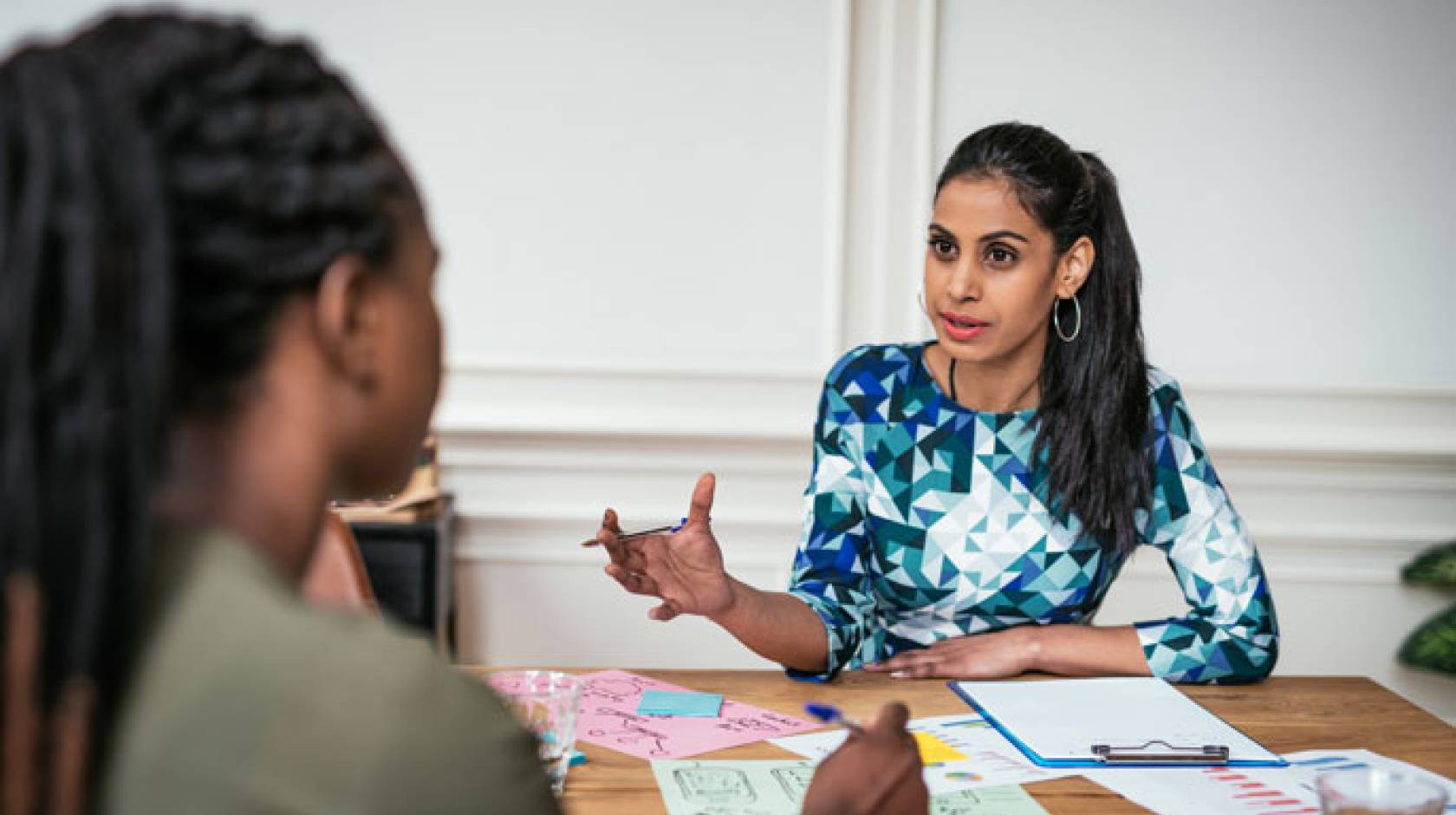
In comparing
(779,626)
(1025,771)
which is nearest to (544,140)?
(779,626)

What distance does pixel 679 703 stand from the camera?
60.1 inches

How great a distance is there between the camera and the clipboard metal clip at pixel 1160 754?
54.1 inches

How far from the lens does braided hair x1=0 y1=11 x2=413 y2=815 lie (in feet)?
2.06

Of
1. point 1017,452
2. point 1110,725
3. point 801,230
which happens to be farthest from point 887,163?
point 1110,725

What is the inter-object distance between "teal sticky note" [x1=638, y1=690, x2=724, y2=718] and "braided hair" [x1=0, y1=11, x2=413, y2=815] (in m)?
0.89

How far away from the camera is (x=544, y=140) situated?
297 cm

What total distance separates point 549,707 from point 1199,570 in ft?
3.50

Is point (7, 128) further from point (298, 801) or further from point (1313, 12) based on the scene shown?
point (1313, 12)

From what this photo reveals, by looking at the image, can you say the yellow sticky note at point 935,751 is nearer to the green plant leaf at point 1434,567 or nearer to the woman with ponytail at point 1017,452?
the woman with ponytail at point 1017,452

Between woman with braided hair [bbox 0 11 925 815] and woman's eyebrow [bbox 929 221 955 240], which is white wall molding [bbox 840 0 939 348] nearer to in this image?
woman's eyebrow [bbox 929 221 955 240]

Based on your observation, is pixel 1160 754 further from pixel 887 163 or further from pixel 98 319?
pixel 887 163

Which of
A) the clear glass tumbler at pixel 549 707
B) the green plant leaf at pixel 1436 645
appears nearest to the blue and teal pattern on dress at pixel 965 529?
the clear glass tumbler at pixel 549 707

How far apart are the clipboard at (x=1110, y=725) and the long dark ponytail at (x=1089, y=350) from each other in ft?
1.03

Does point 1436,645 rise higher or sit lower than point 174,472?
lower
